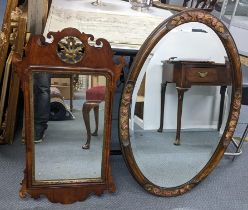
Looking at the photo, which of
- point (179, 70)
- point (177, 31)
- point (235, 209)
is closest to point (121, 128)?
point (179, 70)

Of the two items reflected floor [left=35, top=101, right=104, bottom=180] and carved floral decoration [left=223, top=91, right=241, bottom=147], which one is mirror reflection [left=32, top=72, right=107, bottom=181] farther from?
carved floral decoration [left=223, top=91, right=241, bottom=147]

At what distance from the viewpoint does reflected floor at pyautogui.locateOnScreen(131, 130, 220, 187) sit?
1.63 metres

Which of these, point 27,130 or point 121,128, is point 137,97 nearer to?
point 121,128

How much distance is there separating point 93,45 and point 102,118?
31 centimetres

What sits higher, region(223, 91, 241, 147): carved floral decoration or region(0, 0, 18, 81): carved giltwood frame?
region(0, 0, 18, 81): carved giltwood frame

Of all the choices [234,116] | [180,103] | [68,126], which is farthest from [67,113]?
[234,116]

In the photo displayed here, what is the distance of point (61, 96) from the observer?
158 cm

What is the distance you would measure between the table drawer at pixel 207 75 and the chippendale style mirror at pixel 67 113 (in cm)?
31

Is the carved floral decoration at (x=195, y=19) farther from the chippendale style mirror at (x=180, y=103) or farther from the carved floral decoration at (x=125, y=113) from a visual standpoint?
the carved floral decoration at (x=125, y=113)

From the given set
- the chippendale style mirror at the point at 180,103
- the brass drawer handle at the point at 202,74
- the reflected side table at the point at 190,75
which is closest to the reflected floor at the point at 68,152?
the chippendale style mirror at the point at 180,103

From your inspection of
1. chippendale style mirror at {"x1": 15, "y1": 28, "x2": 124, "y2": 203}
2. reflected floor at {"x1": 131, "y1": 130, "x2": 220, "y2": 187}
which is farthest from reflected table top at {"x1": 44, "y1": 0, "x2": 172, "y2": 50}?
reflected floor at {"x1": 131, "y1": 130, "x2": 220, "y2": 187}

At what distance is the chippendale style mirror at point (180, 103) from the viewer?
1493 mm

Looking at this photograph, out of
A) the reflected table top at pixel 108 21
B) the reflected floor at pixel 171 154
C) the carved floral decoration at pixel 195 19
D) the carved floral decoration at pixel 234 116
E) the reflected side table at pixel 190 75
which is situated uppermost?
the carved floral decoration at pixel 195 19

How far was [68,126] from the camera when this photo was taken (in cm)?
155
